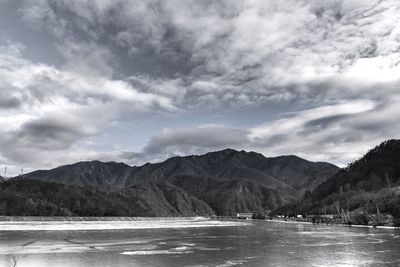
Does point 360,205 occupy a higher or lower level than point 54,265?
higher

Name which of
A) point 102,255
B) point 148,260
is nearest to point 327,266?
point 148,260

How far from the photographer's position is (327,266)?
32500 millimetres

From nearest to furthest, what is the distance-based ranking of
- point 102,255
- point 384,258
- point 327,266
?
point 327,266 < point 384,258 < point 102,255

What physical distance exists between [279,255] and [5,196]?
172 meters

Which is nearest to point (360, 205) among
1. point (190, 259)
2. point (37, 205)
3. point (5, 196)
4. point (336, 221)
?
point (336, 221)

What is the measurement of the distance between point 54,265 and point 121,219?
140436mm

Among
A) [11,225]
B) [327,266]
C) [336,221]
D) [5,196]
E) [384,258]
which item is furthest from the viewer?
[5,196]

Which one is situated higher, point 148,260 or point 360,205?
point 360,205

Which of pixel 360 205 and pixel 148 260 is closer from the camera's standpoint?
pixel 148 260

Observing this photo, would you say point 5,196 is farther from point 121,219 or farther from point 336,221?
A: point 336,221

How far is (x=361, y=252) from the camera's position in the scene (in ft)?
142

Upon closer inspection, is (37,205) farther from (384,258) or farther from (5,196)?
(384,258)

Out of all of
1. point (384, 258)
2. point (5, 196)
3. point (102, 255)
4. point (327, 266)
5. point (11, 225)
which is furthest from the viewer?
point (5, 196)

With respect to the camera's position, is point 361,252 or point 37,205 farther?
point 37,205
